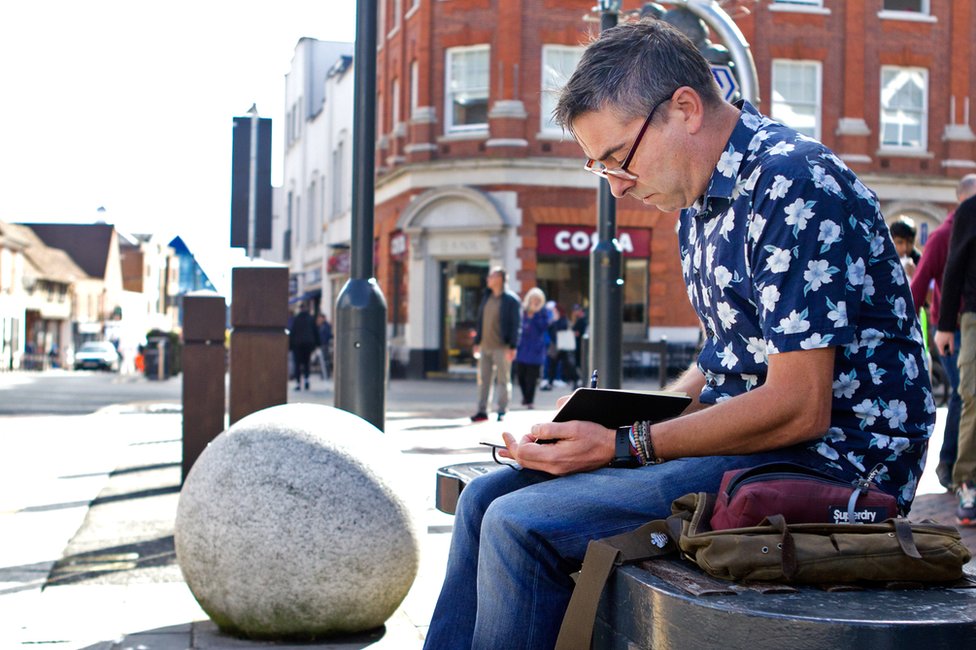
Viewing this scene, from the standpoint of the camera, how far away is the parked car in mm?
66750

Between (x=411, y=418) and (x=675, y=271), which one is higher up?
(x=675, y=271)

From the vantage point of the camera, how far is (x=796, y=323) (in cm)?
235

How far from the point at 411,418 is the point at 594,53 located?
13.7 metres

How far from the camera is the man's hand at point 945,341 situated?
7160mm

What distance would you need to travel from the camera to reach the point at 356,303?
20.5 feet

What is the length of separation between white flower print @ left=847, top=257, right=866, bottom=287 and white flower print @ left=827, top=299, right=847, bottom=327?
0.24 ft

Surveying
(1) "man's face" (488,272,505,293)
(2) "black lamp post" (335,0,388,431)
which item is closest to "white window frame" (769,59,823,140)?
(1) "man's face" (488,272,505,293)

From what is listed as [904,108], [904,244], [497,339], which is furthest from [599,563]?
[904,108]

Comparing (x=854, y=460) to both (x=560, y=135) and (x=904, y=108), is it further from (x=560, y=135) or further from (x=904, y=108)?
(x=904, y=108)

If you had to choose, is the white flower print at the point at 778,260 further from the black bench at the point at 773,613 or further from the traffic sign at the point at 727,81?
the traffic sign at the point at 727,81

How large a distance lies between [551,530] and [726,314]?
25.2 inches

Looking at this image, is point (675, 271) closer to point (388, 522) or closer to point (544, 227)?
point (544, 227)

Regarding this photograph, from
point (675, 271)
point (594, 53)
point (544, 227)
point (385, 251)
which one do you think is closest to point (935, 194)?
point (675, 271)

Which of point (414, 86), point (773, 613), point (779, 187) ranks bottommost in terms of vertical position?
point (773, 613)
